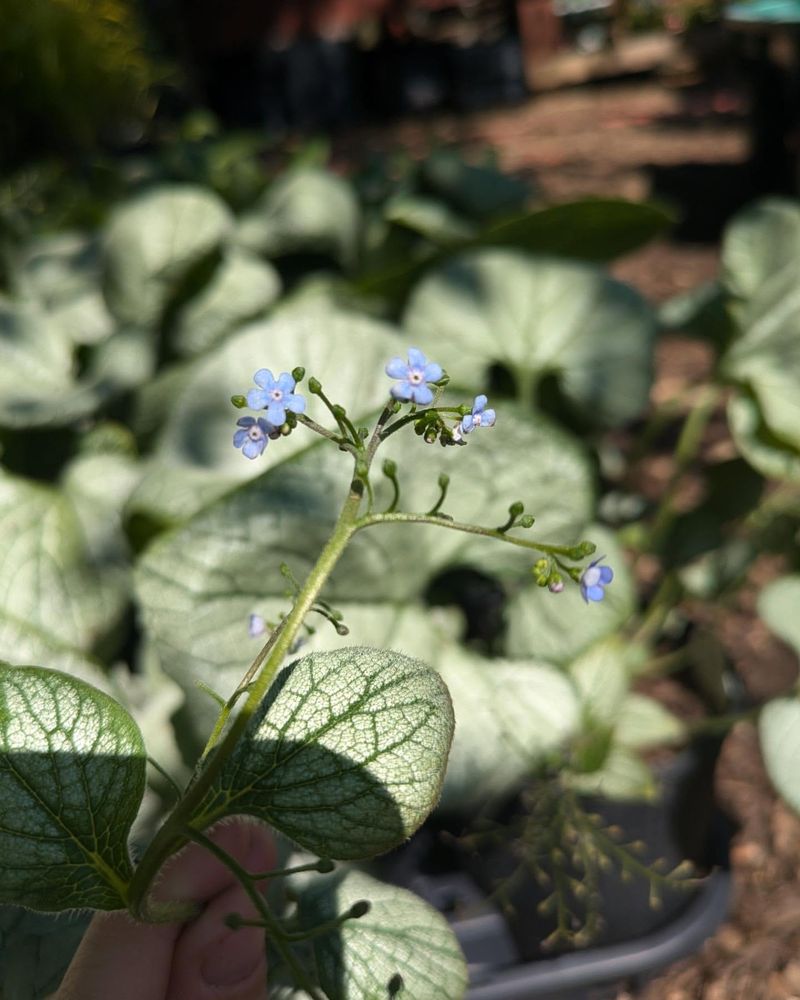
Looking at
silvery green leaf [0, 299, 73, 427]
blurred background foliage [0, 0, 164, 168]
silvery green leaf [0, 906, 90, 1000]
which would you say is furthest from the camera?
blurred background foliage [0, 0, 164, 168]

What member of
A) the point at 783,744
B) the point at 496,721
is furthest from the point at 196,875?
the point at 783,744

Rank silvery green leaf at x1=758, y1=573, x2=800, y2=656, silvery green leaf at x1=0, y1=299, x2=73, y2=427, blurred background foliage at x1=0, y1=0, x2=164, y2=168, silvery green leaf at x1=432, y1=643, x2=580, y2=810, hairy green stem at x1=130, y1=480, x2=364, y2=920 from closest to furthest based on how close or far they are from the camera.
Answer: hairy green stem at x1=130, y1=480, x2=364, y2=920 → silvery green leaf at x1=432, y1=643, x2=580, y2=810 → silvery green leaf at x1=758, y1=573, x2=800, y2=656 → silvery green leaf at x1=0, y1=299, x2=73, y2=427 → blurred background foliage at x1=0, y1=0, x2=164, y2=168

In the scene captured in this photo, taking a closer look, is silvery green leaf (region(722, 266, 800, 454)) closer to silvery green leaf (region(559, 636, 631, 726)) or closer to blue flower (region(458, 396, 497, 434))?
silvery green leaf (region(559, 636, 631, 726))

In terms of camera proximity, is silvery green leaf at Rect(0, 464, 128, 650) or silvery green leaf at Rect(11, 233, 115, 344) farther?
silvery green leaf at Rect(11, 233, 115, 344)

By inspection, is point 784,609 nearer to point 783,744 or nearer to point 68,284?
point 783,744

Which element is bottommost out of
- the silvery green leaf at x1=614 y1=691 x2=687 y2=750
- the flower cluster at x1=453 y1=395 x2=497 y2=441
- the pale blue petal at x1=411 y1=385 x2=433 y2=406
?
the silvery green leaf at x1=614 y1=691 x2=687 y2=750

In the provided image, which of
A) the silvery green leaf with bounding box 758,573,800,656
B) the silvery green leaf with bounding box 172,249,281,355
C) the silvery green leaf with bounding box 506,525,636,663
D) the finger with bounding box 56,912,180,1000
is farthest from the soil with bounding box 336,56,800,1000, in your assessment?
the finger with bounding box 56,912,180,1000
